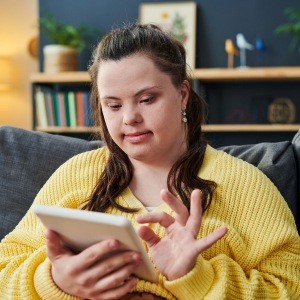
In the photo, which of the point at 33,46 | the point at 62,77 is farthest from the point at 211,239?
the point at 33,46

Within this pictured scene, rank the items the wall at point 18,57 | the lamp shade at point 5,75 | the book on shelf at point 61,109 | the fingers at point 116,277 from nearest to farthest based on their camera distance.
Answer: the fingers at point 116,277
the book on shelf at point 61,109
the lamp shade at point 5,75
the wall at point 18,57

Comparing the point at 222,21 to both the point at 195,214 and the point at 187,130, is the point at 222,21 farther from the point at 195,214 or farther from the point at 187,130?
the point at 195,214

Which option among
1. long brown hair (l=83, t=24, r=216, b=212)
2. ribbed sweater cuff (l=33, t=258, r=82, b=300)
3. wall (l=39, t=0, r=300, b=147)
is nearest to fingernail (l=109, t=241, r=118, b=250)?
ribbed sweater cuff (l=33, t=258, r=82, b=300)

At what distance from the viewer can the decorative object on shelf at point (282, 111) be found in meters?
3.31

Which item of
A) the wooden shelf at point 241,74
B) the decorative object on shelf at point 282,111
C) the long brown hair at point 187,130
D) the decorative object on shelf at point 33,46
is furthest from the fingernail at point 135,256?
the decorative object on shelf at point 33,46

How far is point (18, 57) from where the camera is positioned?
4207mm

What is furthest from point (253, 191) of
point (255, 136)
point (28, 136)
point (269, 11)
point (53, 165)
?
point (269, 11)

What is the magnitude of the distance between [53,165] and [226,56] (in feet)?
7.81

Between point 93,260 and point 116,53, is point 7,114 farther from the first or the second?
point 93,260

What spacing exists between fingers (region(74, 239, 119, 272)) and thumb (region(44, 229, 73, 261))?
58 mm

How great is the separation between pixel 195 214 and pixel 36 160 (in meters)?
0.81

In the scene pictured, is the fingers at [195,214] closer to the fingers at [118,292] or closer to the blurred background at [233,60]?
the fingers at [118,292]

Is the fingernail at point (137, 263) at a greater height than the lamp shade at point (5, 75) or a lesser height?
lesser

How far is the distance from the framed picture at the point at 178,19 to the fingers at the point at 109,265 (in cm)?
276
